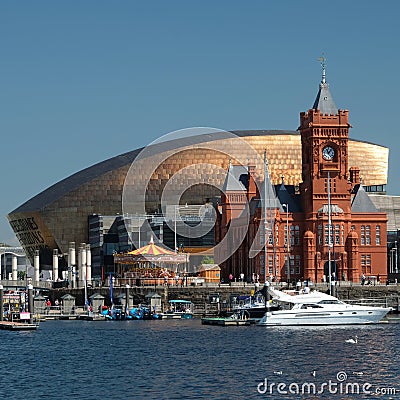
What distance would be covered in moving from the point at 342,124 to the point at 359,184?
1180 cm

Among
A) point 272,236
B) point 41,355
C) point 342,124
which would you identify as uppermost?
point 342,124

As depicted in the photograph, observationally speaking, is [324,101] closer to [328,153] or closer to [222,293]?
[328,153]

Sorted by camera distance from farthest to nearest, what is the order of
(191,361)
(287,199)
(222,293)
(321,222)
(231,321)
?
(287,199) → (321,222) → (222,293) → (231,321) → (191,361)

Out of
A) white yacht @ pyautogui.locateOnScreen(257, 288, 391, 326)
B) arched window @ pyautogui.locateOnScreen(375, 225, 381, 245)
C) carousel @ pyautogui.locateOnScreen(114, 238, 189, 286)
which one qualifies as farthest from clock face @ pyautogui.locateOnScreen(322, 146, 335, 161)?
white yacht @ pyautogui.locateOnScreen(257, 288, 391, 326)

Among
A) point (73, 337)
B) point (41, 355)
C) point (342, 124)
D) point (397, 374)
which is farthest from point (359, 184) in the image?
point (397, 374)

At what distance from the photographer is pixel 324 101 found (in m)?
159

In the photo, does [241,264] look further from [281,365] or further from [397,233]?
[281,365]

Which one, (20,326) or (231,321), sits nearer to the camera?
(20,326)

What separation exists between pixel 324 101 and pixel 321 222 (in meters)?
17.0

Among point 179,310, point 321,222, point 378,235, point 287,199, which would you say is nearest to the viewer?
point 179,310

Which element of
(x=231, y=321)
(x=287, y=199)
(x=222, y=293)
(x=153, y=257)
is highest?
(x=287, y=199)

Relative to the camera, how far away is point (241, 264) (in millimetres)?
162250

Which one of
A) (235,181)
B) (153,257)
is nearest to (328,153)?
(235,181)

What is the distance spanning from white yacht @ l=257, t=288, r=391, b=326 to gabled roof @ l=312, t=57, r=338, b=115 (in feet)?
162
